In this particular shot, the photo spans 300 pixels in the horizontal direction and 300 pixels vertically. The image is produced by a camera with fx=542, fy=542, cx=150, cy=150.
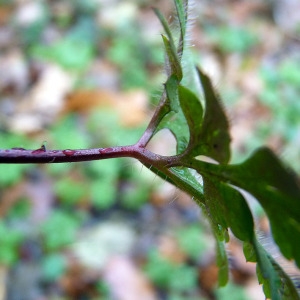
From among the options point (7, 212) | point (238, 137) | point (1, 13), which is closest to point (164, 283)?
point (7, 212)

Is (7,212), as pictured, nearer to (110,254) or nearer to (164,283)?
(110,254)

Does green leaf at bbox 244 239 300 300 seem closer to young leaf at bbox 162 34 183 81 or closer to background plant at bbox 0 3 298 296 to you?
background plant at bbox 0 3 298 296

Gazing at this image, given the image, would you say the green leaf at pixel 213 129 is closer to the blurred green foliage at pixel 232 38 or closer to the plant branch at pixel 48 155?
the plant branch at pixel 48 155

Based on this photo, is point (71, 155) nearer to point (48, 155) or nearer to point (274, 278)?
point (48, 155)

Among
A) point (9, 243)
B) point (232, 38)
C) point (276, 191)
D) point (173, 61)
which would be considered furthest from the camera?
point (232, 38)

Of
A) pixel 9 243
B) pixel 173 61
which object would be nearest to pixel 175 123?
pixel 173 61

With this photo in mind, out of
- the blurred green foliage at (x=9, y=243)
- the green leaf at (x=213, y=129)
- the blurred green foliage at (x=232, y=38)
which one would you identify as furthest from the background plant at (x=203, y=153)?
the blurred green foliage at (x=232, y=38)

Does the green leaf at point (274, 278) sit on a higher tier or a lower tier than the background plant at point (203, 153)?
lower

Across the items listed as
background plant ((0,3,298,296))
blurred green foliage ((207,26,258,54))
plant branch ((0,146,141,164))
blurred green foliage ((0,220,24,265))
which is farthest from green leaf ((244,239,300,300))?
blurred green foliage ((207,26,258,54))
